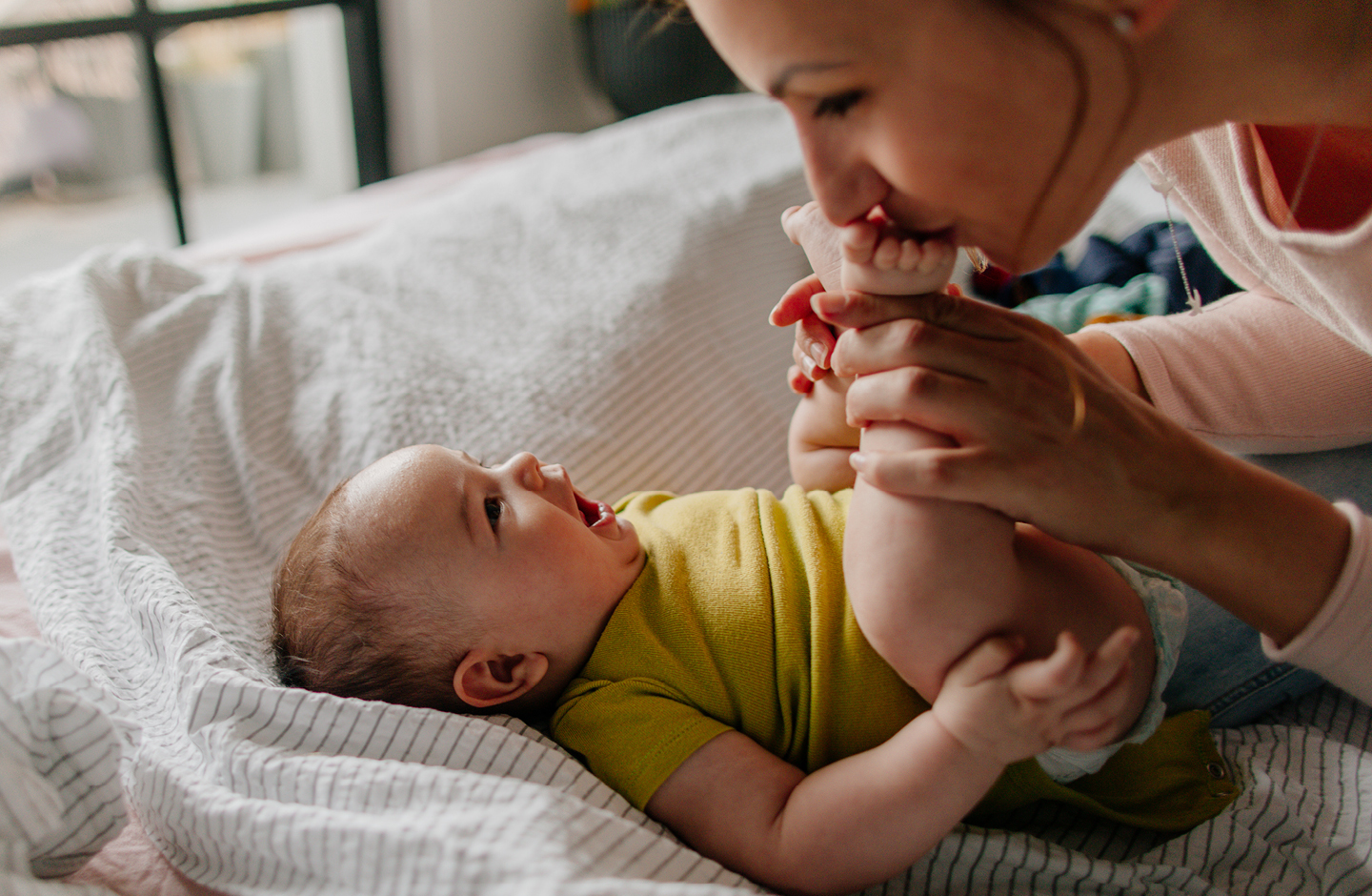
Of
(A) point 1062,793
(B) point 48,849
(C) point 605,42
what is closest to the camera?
(B) point 48,849

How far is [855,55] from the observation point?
1.80ft

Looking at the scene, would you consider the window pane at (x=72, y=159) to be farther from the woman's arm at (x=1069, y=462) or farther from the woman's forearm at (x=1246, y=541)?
the woman's forearm at (x=1246, y=541)

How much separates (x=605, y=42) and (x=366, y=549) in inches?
87.9

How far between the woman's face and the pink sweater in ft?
0.90

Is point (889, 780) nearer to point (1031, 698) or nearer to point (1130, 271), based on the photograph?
point (1031, 698)

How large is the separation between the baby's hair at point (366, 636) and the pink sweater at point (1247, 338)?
0.67 meters

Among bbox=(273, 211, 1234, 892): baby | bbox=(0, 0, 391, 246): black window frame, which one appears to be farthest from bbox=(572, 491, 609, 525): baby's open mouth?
bbox=(0, 0, 391, 246): black window frame

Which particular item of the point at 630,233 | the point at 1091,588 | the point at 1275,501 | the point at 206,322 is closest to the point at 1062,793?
the point at 1091,588

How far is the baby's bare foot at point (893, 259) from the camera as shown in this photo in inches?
25.2

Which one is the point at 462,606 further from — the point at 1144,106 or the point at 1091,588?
the point at 1144,106

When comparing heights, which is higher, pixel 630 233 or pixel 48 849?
pixel 630 233

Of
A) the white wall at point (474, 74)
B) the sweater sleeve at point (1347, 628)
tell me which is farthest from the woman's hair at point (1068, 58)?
the white wall at point (474, 74)

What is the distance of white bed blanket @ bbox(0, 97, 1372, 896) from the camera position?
67cm

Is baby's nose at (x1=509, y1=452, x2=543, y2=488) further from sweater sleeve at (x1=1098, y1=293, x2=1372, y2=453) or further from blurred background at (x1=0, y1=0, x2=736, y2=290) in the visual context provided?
blurred background at (x1=0, y1=0, x2=736, y2=290)
